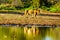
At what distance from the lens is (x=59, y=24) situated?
23.6 metres

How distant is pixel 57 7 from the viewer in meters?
40.7

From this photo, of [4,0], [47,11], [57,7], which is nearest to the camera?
[47,11]

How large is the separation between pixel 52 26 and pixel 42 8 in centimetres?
1735

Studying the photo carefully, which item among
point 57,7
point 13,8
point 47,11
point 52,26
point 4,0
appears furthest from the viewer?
point 4,0

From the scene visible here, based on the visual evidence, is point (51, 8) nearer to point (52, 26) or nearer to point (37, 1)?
point (37, 1)

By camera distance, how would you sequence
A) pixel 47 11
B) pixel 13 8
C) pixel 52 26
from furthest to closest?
pixel 13 8, pixel 47 11, pixel 52 26

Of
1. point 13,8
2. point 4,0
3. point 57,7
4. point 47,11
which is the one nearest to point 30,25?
point 47,11

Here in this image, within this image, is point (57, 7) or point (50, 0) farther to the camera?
point (50, 0)

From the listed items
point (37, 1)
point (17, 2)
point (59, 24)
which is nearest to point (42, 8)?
point (37, 1)

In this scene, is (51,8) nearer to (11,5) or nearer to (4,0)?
(11,5)

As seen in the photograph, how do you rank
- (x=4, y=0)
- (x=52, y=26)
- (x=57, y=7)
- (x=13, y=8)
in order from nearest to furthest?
(x=52, y=26)
(x=57, y=7)
(x=13, y=8)
(x=4, y=0)

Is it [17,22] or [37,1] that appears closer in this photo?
[17,22]

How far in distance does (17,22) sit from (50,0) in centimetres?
2289

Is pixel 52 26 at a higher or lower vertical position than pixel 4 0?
higher
